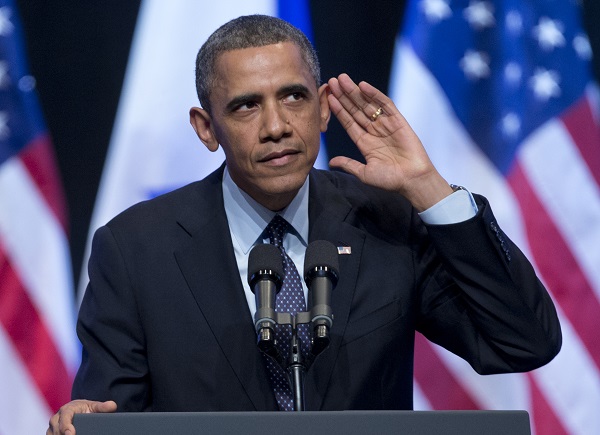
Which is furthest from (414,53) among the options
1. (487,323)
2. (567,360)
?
(487,323)

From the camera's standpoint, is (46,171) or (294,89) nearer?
(294,89)

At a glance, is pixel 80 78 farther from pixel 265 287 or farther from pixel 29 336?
pixel 265 287

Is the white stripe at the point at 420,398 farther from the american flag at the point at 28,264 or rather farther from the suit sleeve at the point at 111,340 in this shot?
the suit sleeve at the point at 111,340

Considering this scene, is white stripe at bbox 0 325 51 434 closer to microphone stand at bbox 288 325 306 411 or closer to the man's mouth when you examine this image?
the man's mouth

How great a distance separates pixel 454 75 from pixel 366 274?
134cm

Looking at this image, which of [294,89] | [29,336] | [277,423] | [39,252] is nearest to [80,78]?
[39,252]

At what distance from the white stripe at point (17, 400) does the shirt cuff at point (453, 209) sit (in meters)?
1.60

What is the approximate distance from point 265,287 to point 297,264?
1.89ft

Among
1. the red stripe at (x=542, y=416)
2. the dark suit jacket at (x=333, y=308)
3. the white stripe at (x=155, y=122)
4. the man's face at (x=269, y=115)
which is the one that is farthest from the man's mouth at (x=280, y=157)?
the red stripe at (x=542, y=416)

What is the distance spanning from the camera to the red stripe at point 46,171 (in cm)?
299

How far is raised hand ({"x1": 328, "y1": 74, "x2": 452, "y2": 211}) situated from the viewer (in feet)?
6.73

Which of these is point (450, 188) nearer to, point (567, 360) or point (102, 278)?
point (102, 278)

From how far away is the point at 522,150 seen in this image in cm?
322

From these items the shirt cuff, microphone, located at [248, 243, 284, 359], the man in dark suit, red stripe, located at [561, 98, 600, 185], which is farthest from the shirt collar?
red stripe, located at [561, 98, 600, 185]
